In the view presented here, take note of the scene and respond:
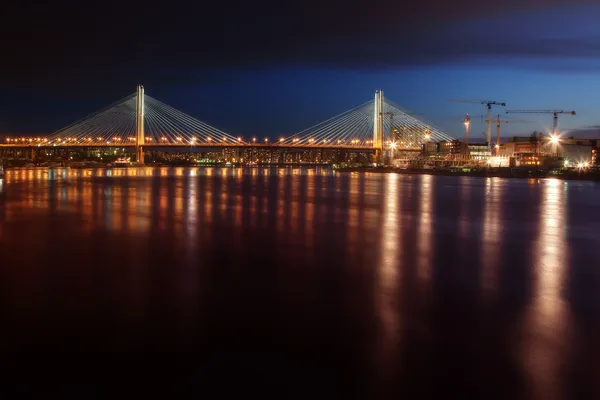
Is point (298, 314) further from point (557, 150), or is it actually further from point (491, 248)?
point (557, 150)

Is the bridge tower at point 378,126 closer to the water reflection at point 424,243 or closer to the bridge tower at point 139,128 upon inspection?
the bridge tower at point 139,128

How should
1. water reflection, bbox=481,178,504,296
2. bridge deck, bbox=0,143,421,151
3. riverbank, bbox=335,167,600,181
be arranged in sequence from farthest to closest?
bridge deck, bbox=0,143,421,151 → riverbank, bbox=335,167,600,181 → water reflection, bbox=481,178,504,296

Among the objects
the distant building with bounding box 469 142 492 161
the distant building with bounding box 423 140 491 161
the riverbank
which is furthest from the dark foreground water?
the distant building with bounding box 469 142 492 161

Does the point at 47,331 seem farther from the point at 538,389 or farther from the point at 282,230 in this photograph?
the point at 282,230

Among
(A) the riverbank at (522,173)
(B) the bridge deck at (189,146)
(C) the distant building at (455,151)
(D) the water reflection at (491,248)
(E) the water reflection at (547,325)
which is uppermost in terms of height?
(C) the distant building at (455,151)

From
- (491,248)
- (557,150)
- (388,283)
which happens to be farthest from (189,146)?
(388,283)

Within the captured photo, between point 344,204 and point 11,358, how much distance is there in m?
13.6

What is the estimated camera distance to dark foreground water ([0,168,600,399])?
3.45 metres

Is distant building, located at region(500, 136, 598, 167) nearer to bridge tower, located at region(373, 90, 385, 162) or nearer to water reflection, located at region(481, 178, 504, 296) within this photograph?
bridge tower, located at region(373, 90, 385, 162)

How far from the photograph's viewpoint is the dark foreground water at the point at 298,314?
3449 millimetres

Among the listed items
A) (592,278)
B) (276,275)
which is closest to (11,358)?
(276,275)

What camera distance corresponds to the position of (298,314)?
474 cm

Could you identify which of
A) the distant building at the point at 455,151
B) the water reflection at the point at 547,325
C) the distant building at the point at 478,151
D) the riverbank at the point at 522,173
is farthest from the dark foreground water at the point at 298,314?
the distant building at the point at 478,151

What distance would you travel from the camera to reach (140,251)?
25.9 feet
